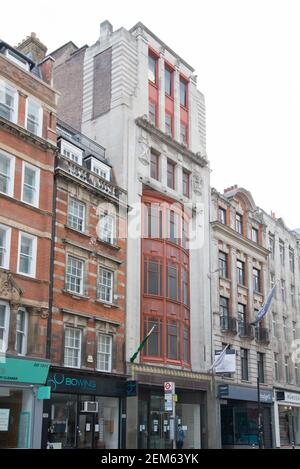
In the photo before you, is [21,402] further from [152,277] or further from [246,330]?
[246,330]

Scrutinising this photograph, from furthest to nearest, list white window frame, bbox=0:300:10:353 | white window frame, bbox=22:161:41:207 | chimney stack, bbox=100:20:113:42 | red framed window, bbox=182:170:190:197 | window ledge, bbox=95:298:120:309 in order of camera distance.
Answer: red framed window, bbox=182:170:190:197
chimney stack, bbox=100:20:113:42
window ledge, bbox=95:298:120:309
white window frame, bbox=22:161:41:207
white window frame, bbox=0:300:10:353

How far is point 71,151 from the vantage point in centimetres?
2956

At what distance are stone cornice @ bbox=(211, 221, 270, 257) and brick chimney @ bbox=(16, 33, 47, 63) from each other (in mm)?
16378

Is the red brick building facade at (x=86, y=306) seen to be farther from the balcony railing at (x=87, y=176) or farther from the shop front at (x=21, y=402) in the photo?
the shop front at (x=21, y=402)

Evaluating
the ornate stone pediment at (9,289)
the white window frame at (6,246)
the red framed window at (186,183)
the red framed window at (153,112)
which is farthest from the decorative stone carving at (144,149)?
the ornate stone pediment at (9,289)

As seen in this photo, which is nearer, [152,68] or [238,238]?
[152,68]

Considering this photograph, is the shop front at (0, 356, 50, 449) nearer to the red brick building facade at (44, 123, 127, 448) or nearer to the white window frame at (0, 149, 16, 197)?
the red brick building facade at (44, 123, 127, 448)

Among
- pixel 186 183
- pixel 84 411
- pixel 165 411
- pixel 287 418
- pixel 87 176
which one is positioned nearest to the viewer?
pixel 84 411

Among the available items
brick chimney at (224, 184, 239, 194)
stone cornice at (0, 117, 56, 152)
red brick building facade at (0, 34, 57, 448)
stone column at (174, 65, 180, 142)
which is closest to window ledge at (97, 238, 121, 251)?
red brick building facade at (0, 34, 57, 448)

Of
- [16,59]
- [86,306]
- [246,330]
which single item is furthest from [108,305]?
[246,330]

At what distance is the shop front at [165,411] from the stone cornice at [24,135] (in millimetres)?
12386

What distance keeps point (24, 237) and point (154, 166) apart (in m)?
12.9

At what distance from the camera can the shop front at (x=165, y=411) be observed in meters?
28.6

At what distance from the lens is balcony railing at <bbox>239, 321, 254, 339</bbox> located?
1571 inches
